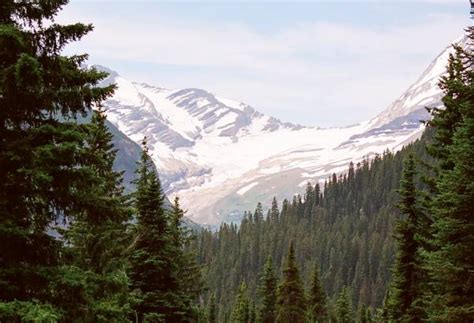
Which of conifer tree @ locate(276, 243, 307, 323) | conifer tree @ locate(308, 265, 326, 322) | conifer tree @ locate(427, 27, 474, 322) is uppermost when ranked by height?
conifer tree @ locate(427, 27, 474, 322)

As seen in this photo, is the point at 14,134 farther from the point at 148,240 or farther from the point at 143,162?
the point at 143,162

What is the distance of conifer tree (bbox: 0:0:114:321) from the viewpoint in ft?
35.0

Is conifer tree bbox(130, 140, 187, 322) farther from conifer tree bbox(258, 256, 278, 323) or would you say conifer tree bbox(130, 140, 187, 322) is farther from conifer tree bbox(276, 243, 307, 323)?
Answer: conifer tree bbox(258, 256, 278, 323)

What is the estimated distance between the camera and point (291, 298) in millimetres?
52375

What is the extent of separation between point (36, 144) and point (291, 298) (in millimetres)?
43974

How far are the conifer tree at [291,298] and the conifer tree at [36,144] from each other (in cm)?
4149

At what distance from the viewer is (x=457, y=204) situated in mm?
16891

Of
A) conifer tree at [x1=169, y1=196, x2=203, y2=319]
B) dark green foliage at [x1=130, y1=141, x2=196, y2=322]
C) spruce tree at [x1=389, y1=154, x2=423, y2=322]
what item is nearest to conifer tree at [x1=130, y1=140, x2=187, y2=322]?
dark green foliage at [x1=130, y1=141, x2=196, y2=322]

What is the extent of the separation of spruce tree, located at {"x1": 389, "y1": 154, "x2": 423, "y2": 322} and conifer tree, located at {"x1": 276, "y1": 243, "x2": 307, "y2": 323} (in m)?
24.3

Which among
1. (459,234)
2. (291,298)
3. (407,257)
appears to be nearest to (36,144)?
(459,234)

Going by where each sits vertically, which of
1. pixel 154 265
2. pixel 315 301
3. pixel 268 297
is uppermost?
pixel 154 265

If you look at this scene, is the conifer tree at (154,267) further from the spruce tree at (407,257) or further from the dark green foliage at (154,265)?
the spruce tree at (407,257)

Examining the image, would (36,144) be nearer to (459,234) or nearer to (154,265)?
(459,234)

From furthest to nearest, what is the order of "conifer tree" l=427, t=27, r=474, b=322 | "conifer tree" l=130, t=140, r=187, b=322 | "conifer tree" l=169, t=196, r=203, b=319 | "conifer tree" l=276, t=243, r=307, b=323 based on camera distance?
"conifer tree" l=276, t=243, r=307, b=323 → "conifer tree" l=169, t=196, r=203, b=319 → "conifer tree" l=130, t=140, r=187, b=322 → "conifer tree" l=427, t=27, r=474, b=322
